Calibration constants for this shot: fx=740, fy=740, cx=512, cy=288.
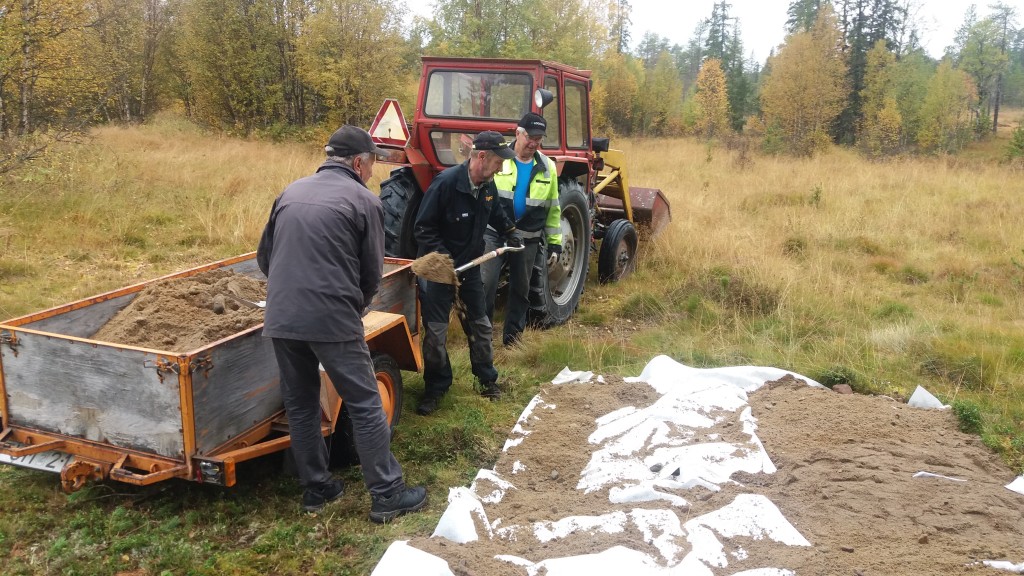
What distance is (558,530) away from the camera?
9.82 ft

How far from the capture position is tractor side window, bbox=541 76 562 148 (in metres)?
6.43

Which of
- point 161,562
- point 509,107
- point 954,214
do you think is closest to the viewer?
point 161,562

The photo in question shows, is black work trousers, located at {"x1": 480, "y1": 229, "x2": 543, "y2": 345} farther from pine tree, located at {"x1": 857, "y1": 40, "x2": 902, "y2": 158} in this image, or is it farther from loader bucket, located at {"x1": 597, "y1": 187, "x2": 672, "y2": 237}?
pine tree, located at {"x1": 857, "y1": 40, "x2": 902, "y2": 158}

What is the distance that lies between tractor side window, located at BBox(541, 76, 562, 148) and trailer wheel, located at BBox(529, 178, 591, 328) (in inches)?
14.6

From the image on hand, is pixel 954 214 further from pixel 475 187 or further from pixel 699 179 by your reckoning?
pixel 475 187

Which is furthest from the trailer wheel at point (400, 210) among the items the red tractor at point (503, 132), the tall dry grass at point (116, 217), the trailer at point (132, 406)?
the tall dry grass at point (116, 217)

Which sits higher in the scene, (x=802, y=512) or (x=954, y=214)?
(x=954, y=214)

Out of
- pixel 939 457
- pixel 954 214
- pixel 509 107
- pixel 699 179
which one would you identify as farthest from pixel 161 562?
pixel 699 179

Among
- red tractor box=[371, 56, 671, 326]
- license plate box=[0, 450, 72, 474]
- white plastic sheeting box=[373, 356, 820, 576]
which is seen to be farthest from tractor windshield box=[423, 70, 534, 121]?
license plate box=[0, 450, 72, 474]

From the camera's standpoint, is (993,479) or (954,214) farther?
(954,214)

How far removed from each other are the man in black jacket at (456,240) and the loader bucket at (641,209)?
428 cm

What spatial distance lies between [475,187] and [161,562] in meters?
2.66

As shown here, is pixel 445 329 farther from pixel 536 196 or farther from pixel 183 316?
pixel 183 316

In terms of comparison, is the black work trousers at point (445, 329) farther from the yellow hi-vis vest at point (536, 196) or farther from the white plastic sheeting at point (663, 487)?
the yellow hi-vis vest at point (536, 196)
